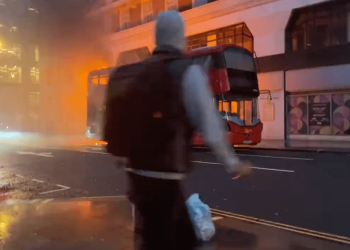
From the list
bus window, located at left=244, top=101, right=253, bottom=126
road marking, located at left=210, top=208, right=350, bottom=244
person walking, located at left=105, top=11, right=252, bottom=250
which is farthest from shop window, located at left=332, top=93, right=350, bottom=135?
person walking, located at left=105, top=11, right=252, bottom=250

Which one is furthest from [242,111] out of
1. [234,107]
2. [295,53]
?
[295,53]

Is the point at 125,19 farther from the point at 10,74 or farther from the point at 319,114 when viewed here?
the point at 10,74

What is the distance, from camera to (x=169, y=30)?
1.95 meters

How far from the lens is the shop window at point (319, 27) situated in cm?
1677

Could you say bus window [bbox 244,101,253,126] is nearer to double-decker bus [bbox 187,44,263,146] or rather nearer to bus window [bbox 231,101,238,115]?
double-decker bus [bbox 187,44,263,146]

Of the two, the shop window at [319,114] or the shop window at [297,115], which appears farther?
the shop window at [297,115]

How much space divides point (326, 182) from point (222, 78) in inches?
228

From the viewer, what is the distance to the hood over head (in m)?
1.95

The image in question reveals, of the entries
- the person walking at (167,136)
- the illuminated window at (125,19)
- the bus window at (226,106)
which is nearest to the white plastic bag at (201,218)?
the person walking at (167,136)

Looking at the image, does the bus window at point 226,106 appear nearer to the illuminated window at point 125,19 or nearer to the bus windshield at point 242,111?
the bus windshield at point 242,111

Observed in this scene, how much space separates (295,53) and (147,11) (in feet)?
41.7

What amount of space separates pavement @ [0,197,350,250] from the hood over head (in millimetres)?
1962

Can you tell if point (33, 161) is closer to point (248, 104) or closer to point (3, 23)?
point (248, 104)

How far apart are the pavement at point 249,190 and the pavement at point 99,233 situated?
0.15ft
